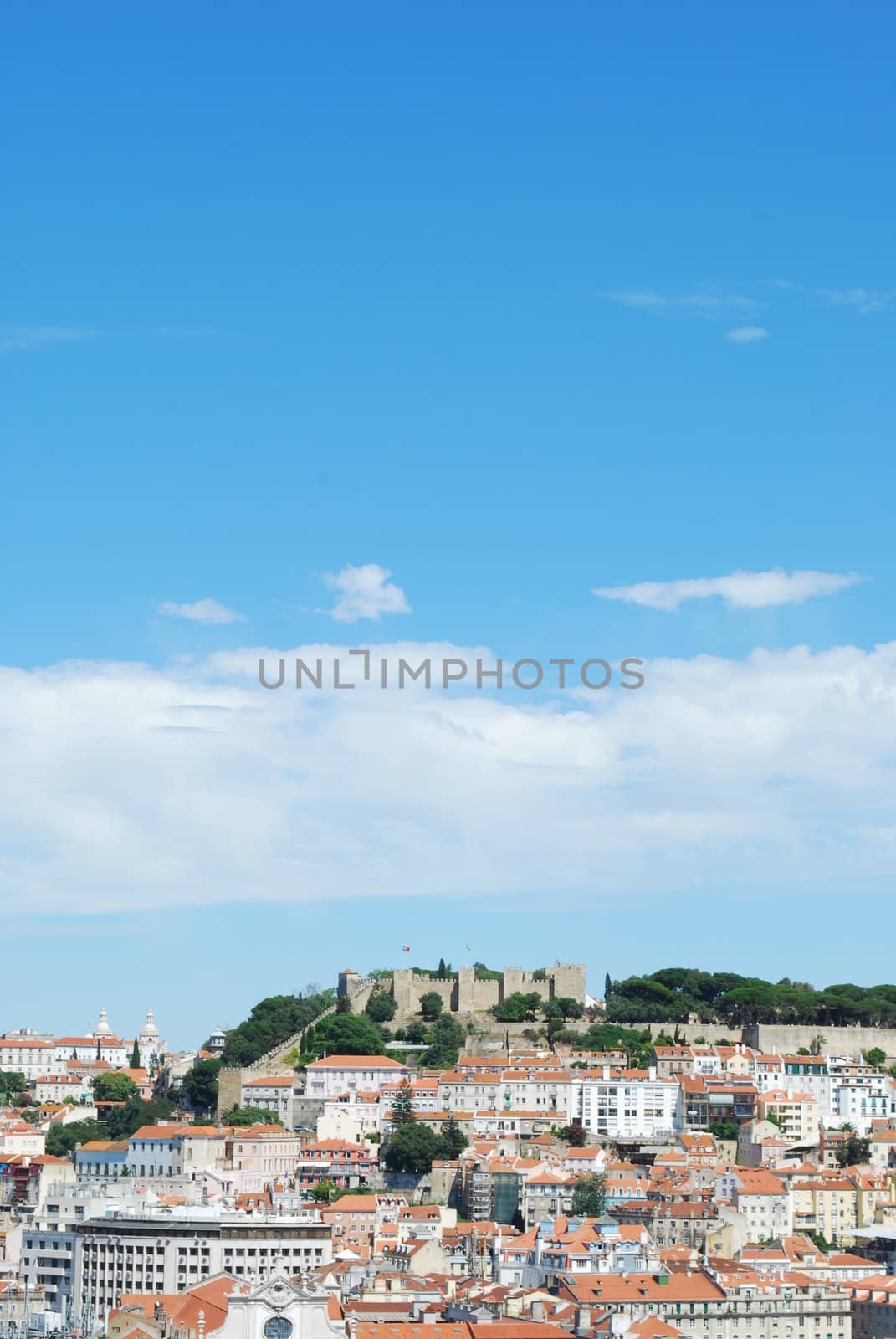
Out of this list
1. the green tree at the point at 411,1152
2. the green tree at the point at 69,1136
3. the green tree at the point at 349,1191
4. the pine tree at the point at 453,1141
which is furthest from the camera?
the green tree at the point at 69,1136

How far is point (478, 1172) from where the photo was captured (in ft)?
211

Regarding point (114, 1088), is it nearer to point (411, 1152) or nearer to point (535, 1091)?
point (535, 1091)

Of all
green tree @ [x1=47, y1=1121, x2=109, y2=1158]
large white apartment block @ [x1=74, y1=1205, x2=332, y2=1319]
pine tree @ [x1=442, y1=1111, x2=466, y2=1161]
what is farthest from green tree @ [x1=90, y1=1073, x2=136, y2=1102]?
large white apartment block @ [x1=74, y1=1205, x2=332, y2=1319]

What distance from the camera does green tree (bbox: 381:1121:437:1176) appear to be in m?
65.9

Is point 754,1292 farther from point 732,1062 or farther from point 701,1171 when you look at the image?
point 732,1062

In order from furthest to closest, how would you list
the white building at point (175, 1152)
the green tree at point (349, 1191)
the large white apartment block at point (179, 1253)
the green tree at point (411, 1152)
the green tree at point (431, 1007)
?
the green tree at point (431, 1007), the white building at point (175, 1152), the green tree at point (411, 1152), the green tree at point (349, 1191), the large white apartment block at point (179, 1253)

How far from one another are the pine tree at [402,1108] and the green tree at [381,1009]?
876cm

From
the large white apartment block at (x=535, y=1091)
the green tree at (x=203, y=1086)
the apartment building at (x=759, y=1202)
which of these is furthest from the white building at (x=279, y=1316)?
the green tree at (x=203, y=1086)

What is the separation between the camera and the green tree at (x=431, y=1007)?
82312 mm

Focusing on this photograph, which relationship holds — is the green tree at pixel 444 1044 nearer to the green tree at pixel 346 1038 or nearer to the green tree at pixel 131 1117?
the green tree at pixel 346 1038

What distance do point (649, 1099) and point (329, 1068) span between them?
33.8ft

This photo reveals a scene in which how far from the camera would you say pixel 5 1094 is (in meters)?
93.6

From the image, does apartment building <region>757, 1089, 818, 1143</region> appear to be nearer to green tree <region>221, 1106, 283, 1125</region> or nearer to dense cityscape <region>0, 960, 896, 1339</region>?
dense cityscape <region>0, 960, 896, 1339</region>

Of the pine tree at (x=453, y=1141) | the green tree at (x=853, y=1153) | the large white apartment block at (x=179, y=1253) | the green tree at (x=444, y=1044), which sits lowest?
the large white apartment block at (x=179, y=1253)
